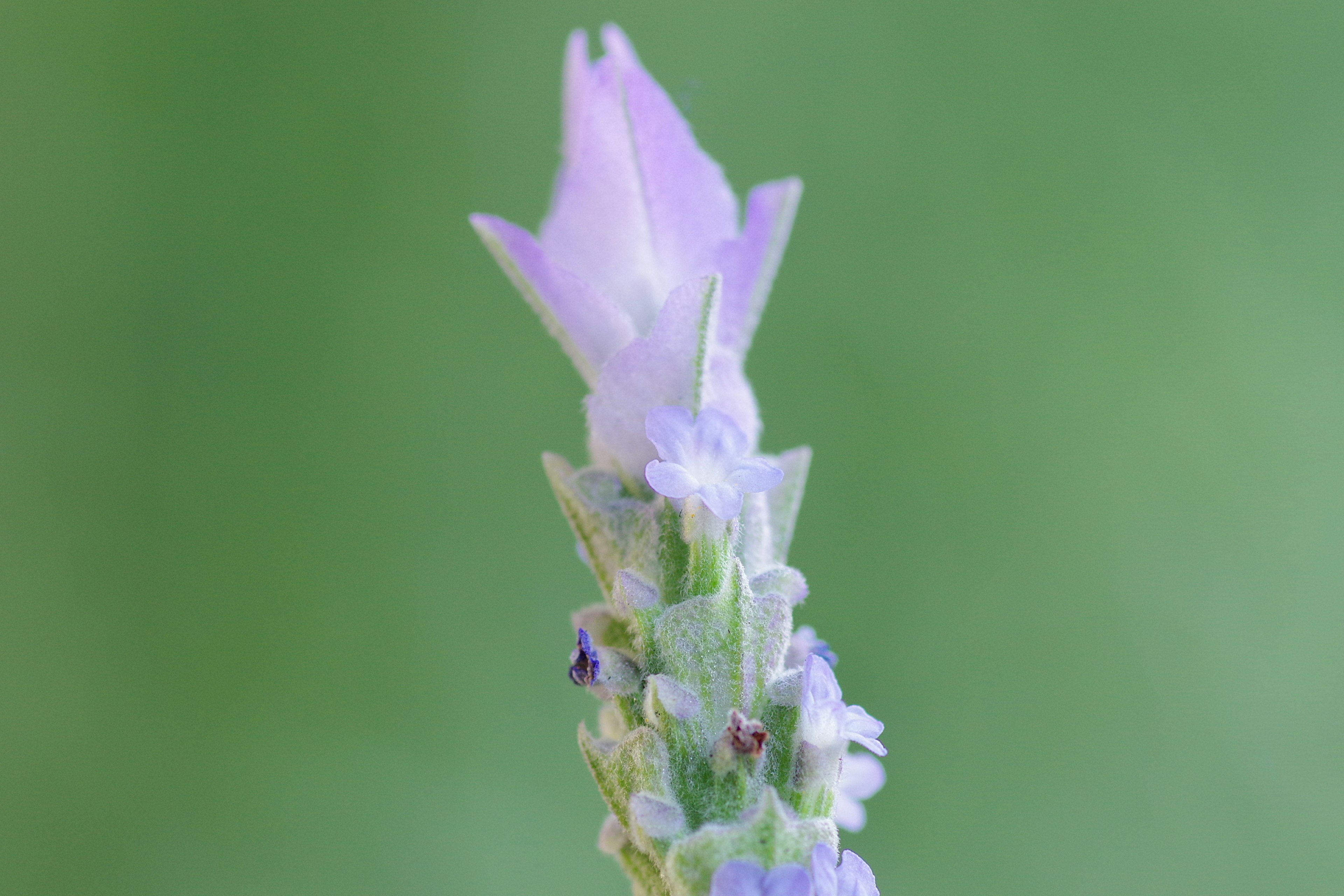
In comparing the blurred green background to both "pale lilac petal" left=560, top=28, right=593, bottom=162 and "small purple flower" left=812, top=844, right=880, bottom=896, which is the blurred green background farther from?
"small purple flower" left=812, top=844, right=880, bottom=896

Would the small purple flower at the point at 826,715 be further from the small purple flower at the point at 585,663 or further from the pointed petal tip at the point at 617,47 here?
the pointed petal tip at the point at 617,47

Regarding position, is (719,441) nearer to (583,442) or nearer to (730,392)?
(730,392)

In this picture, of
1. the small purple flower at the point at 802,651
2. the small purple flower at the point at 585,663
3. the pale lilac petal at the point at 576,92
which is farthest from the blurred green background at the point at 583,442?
the small purple flower at the point at 585,663

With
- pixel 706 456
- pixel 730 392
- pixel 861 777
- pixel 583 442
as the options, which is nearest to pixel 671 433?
pixel 706 456

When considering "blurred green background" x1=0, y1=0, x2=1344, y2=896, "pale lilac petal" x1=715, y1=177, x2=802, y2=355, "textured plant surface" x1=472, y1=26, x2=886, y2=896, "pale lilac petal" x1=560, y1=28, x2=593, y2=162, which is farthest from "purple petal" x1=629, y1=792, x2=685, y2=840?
"blurred green background" x1=0, y1=0, x2=1344, y2=896

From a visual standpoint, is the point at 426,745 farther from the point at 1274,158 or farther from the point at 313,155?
the point at 1274,158

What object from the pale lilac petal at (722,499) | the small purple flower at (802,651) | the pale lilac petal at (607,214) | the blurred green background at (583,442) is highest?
the blurred green background at (583,442)

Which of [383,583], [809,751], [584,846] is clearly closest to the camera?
[809,751]

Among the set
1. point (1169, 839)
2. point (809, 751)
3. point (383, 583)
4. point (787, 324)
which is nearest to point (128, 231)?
point (383, 583)
